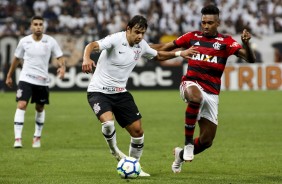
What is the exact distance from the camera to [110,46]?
10.8 m

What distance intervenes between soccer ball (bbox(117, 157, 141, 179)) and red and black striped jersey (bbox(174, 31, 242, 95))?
1496 millimetres

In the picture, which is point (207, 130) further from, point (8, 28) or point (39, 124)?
point (8, 28)

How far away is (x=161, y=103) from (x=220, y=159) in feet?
45.3

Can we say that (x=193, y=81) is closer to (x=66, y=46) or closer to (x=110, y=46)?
(x=110, y=46)

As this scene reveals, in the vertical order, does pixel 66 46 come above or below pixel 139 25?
below

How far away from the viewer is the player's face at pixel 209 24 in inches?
431

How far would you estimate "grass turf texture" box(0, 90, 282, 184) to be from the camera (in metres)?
10.8

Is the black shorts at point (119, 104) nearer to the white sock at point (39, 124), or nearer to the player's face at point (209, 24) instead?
the player's face at point (209, 24)

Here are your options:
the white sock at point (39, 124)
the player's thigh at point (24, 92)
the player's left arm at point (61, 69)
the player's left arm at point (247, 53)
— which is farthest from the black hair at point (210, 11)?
the white sock at point (39, 124)

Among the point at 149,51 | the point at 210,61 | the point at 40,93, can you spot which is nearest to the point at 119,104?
the point at 149,51

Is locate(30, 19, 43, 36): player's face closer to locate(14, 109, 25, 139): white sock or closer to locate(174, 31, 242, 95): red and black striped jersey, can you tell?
locate(14, 109, 25, 139): white sock

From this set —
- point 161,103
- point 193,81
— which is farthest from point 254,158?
point 161,103

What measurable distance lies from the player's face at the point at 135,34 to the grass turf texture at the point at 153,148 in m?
1.89

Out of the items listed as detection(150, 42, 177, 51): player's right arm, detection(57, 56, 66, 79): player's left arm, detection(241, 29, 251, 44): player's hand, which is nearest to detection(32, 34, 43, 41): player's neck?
detection(57, 56, 66, 79): player's left arm
